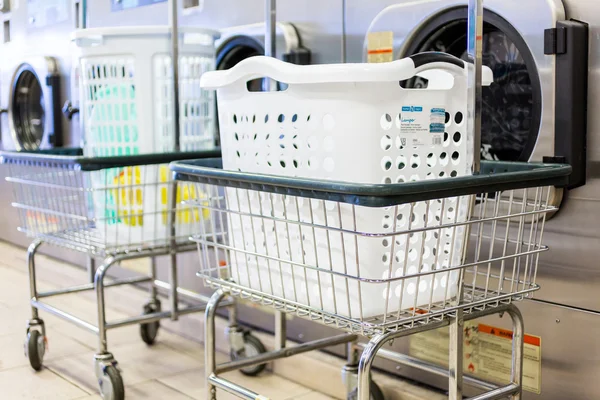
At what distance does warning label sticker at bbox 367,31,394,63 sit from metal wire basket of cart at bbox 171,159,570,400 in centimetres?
56

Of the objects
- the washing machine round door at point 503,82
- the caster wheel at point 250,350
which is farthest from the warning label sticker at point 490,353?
the caster wheel at point 250,350

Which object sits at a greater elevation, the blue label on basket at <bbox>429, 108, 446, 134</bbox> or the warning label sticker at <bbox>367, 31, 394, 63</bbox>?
the warning label sticker at <bbox>367, 31, 394, 63</bbox>

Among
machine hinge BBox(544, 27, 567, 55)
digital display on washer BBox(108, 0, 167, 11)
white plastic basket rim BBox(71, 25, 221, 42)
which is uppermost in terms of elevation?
digital display on washer BBox(108, 0, 167, 11)

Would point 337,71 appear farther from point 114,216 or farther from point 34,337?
point 34,337

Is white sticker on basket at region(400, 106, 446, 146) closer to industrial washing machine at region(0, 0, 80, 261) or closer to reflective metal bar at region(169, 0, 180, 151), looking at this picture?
reflective metal bar at region(169, 0, 180, 151)

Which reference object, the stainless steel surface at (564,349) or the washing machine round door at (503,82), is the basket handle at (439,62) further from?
the stainless steel surface at (564,349)

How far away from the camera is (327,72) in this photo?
1277 millimetres

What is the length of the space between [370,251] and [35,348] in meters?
1.57

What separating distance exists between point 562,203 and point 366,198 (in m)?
0.76

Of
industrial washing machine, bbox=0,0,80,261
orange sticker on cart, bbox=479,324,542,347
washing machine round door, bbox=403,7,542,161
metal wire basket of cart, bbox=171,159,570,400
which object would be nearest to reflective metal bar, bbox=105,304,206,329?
metal wire basket of cart, bbox=171,159,570,400

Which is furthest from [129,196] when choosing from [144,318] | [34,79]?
[34,79]

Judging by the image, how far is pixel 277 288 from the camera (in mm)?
1518

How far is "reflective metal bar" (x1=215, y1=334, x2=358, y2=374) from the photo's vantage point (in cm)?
172

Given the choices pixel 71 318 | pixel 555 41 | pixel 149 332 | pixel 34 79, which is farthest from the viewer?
pixel 34 79
